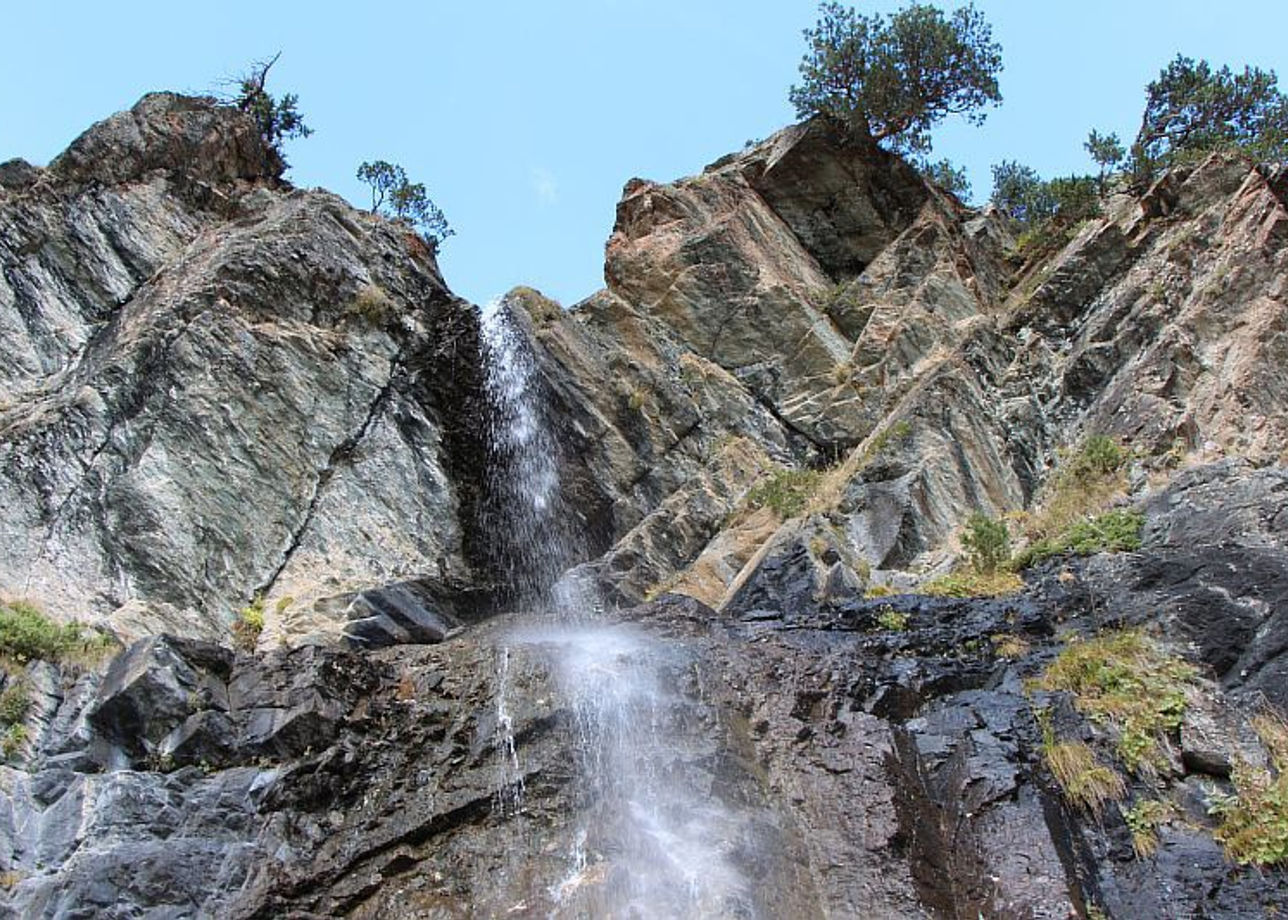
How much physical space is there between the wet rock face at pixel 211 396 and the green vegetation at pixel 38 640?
1146 mm

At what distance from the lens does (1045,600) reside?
12.4 metres

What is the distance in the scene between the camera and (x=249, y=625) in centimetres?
1494

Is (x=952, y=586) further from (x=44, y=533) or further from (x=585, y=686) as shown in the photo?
(x=44, y=533)

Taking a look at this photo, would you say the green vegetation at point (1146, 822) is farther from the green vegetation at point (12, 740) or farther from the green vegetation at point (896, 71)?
the green vegetation at point (896, 71)

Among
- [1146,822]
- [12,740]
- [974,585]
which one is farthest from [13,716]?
[974,585]

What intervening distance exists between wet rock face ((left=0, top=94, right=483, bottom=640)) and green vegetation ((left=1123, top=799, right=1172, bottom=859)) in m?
10.4

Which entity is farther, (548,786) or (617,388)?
(617,388)

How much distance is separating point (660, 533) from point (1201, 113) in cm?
1857

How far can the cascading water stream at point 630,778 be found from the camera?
8.71 metres

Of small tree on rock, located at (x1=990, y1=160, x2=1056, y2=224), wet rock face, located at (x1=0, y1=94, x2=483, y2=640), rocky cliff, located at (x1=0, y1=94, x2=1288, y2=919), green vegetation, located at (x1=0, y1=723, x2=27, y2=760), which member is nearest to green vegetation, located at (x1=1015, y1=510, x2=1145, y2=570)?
rocky cliff, located at (x1=0, y1=94, x2=1288, y2=919)

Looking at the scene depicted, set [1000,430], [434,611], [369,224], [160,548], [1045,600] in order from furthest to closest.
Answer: [369,224] < [1000,430] < [434,611] < [160,548] < [1045,600]

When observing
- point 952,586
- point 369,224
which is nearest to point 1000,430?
point 952,586

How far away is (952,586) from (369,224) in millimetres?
14863

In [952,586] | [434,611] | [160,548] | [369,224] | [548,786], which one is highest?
[369,224]
